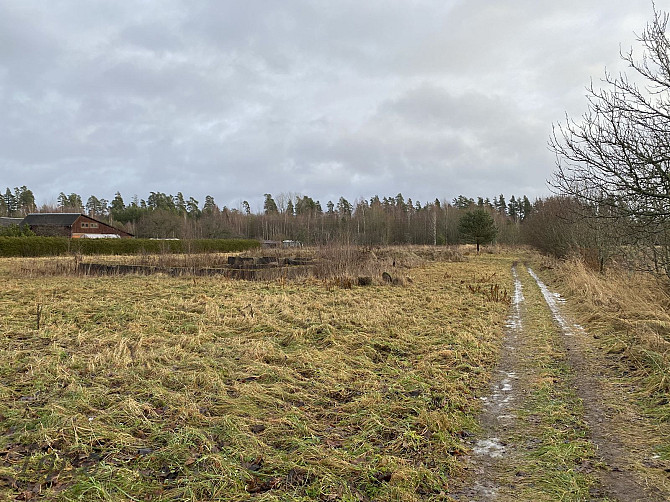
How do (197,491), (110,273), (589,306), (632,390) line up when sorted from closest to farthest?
(197,491) → (632,390) → (589,306) → (110,273)

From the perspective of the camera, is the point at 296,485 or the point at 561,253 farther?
the point at 561,253

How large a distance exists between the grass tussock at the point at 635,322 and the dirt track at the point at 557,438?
1.15ft

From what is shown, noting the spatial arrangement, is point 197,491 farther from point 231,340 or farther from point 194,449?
point 231,340

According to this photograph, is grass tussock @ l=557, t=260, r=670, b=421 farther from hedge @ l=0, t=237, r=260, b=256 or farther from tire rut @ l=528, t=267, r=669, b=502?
hedge @ l=0, t=237, r=260, b=256

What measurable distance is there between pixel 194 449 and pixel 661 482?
127 inches

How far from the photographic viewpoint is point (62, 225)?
4719 centimetres

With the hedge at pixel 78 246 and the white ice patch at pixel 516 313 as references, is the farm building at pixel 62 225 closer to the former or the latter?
the hedge at pixel 78 246

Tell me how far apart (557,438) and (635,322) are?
4921 millimetres

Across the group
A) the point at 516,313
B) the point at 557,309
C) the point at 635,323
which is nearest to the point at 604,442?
the point at 635,323

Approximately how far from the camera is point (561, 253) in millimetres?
26578

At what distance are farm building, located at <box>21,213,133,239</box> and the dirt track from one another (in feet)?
155

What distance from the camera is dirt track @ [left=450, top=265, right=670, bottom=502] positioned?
111 inches

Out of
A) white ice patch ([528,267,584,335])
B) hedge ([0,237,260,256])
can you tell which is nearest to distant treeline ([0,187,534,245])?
hedge ([0,237,260,256])

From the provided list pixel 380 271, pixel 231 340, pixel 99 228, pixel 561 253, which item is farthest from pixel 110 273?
pixel 99 228
